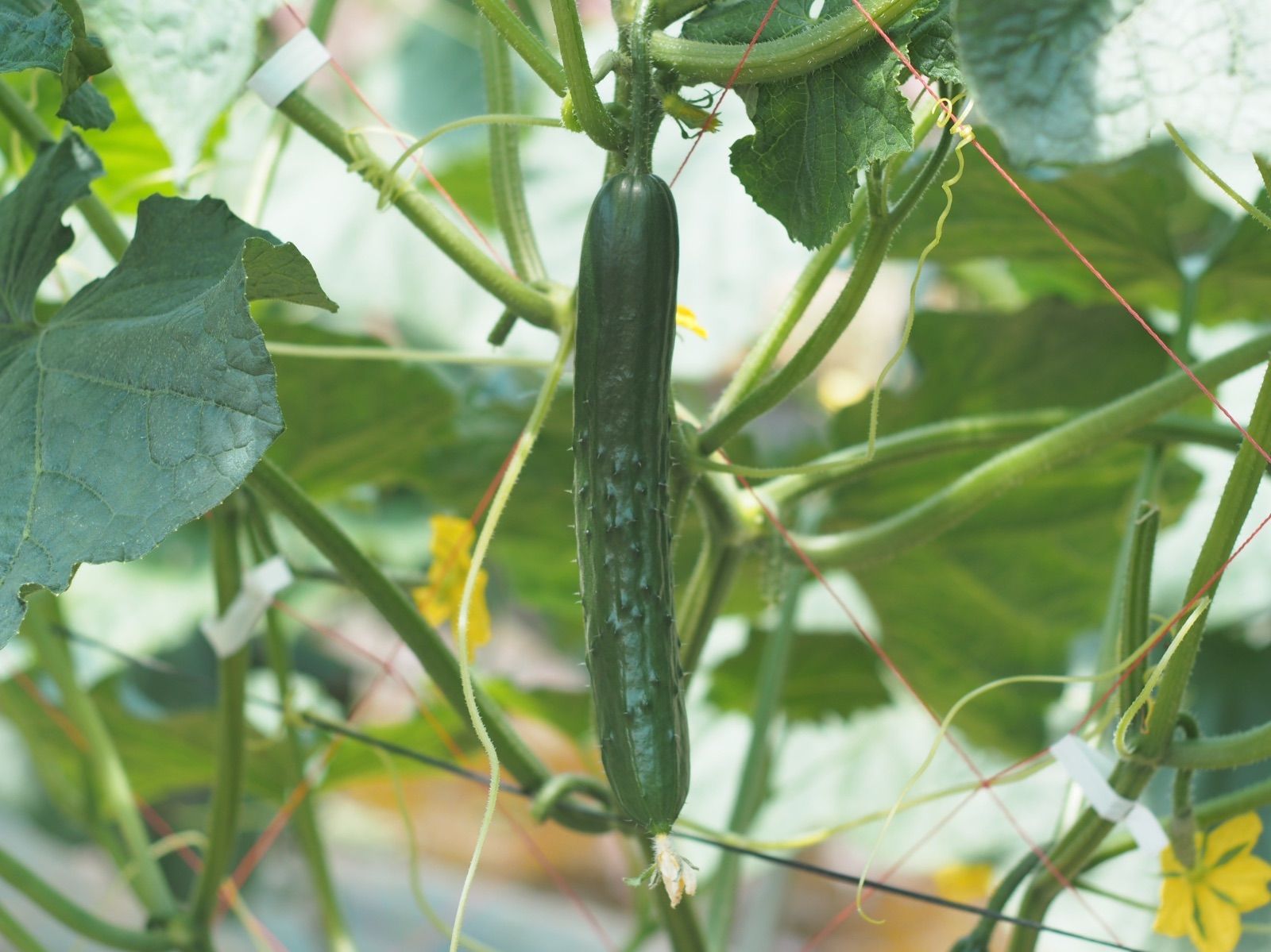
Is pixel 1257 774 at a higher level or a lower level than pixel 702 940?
higher

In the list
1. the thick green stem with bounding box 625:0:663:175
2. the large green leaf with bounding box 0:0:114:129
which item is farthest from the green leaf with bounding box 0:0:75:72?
the thick green stem with bounding box 625:0:663:175

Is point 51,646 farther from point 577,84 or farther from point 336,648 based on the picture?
point 336,648

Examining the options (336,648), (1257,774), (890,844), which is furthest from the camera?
(336,648)

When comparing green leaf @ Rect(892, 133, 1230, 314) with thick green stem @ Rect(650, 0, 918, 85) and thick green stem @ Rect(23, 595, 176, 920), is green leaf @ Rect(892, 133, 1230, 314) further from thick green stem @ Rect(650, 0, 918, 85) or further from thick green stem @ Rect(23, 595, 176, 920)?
thick green stem @ Rect(23, 595, 176, 920)

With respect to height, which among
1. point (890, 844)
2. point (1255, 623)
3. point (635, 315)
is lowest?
point (635, 315)

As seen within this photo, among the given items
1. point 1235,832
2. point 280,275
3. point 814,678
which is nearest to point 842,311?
point 280,275

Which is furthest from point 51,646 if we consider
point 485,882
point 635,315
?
point 485,882

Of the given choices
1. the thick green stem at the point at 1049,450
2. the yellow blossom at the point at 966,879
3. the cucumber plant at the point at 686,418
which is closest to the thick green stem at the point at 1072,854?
the cucumber plant at the point at 686,418

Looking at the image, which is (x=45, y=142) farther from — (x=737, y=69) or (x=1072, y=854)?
(x=1072, y=854)
